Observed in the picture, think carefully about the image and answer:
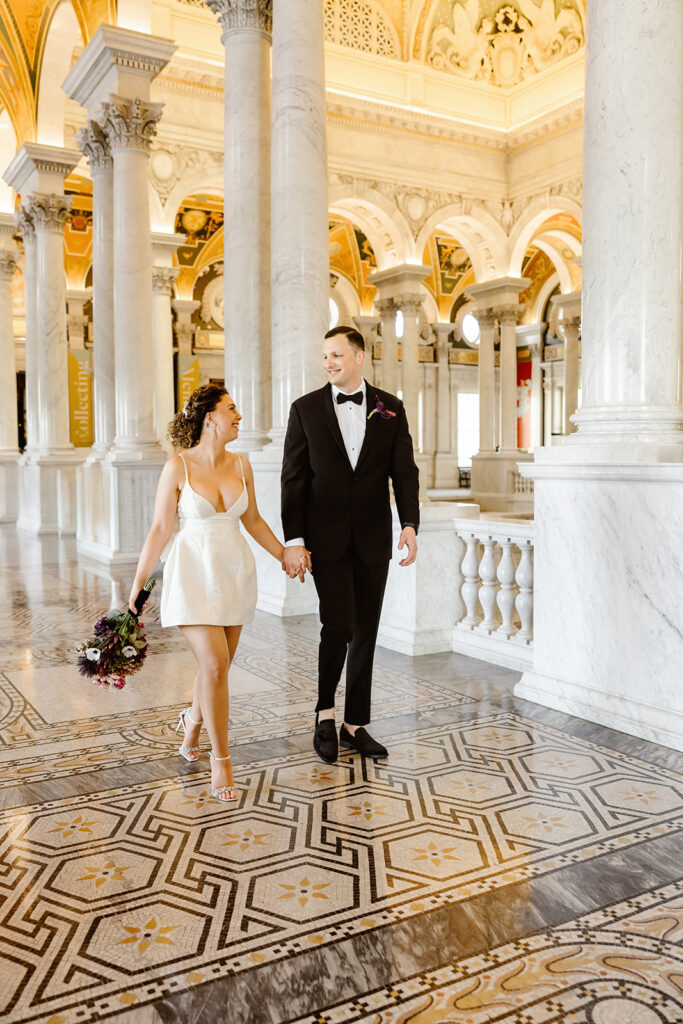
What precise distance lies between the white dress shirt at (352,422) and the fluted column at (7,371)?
15.1 m

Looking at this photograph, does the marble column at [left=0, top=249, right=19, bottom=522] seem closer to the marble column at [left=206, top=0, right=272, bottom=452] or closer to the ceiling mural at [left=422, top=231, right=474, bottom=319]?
the marble column at [left=206, top=0, right=272, bottom=452]

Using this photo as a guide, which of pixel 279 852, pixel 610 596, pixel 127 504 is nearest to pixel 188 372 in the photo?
pixel 127 504

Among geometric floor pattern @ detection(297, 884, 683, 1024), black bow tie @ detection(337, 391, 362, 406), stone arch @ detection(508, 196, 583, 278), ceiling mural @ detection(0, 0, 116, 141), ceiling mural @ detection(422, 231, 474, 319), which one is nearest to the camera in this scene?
geometric floor pattern @ detection(297, 884, 683, 1024)

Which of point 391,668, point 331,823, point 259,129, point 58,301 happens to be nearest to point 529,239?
point 58,301

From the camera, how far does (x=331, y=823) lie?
3057 millimetres

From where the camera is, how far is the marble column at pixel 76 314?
74.4 feet

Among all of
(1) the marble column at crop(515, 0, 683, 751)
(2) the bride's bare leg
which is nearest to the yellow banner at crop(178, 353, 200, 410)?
(1) the marble column at crop(515, 0, 683, 751)

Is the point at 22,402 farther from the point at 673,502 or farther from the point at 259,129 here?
the point at 673,502

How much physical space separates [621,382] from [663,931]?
2.60 meters

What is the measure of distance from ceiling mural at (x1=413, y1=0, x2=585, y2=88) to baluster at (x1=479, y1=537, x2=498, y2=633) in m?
15.0

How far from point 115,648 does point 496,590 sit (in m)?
2.97

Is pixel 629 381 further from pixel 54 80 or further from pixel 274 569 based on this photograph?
pixel 54 80

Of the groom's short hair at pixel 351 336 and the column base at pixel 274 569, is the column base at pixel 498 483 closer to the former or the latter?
the column base at pixel 274 569

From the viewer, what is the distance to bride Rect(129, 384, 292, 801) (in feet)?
10.5
